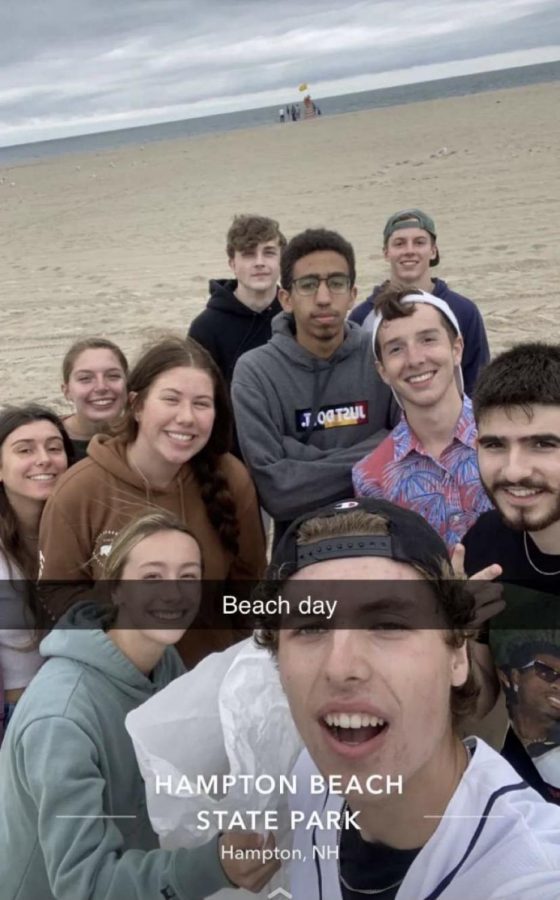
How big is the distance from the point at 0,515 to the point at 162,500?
566 millimetres

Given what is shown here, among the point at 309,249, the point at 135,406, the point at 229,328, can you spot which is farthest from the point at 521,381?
the point at 229,328

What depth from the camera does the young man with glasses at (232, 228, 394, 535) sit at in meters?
2.55

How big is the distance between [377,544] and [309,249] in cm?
165

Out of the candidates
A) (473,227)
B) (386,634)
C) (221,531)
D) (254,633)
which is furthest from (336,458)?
(473,227)

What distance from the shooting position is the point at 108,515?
216 cm

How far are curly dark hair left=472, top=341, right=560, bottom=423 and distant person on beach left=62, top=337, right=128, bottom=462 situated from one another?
1.60 metres

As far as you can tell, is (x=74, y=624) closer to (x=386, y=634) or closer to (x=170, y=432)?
(x=170, y=432)

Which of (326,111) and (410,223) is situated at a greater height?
(326,111)

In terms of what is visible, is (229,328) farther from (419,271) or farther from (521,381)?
(521,381)

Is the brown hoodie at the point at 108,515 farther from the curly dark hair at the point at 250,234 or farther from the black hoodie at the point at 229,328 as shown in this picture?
the curly dark hair at the point at 250,234

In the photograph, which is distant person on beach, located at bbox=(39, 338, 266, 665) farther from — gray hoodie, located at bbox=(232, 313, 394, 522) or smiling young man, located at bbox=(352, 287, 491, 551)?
smiling young man, located at bbox=(352, 287, 491, 551)

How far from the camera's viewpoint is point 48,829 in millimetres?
1450

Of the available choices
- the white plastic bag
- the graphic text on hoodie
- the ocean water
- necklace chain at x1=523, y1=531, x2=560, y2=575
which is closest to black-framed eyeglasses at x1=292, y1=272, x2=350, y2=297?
the graphic text on hoodie

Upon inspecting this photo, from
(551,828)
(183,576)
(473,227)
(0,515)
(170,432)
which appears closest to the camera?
(551,828)
